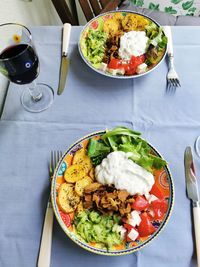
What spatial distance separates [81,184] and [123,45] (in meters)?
0.51

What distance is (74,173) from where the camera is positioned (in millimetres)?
697

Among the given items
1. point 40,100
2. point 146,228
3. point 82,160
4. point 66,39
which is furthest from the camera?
point 66,39

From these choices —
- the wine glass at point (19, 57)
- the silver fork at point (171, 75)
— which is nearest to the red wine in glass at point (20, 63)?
the wine glass at point (19, 57)

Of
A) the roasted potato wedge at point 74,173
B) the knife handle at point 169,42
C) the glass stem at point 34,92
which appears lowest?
the roasted potato wedge at point 74,173

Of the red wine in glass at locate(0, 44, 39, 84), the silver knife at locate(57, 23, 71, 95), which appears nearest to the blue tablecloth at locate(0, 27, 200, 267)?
the silver knife at locate(57, 23, 71, 95)

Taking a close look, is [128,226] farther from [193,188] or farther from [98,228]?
[193,188]

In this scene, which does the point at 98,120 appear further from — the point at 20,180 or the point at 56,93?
the point at 20,180

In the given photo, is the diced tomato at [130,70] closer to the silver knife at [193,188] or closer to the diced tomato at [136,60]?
the diced tomato at [136,60]

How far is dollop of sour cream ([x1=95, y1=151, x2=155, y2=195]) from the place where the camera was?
0.66 meters

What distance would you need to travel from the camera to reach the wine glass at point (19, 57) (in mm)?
697

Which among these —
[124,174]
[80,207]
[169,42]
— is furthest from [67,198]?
[169,42]

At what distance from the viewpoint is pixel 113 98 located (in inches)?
34.5

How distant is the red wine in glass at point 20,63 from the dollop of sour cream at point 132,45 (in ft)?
1.04

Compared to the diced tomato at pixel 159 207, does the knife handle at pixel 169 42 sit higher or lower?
higher
